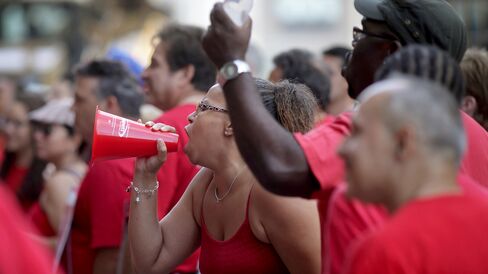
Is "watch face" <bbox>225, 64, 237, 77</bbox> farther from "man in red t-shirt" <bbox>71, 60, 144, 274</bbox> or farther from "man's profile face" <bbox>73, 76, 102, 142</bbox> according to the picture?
"man's profile face" <bbox>73, 76, 102, 142</bbox>

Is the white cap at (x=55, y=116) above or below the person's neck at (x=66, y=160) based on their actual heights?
above

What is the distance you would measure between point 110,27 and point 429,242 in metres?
23.8

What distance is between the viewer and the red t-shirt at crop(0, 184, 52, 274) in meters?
2.18

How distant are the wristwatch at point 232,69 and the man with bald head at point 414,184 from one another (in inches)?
20.7

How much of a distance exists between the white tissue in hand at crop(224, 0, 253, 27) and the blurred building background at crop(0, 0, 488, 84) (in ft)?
49.7

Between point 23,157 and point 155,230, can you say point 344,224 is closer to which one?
point 155,230

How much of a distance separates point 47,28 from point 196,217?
20.5m

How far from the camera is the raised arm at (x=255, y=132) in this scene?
2.96 metres

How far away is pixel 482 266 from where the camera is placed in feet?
8.23

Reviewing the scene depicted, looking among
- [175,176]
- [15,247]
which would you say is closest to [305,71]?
[175,176]

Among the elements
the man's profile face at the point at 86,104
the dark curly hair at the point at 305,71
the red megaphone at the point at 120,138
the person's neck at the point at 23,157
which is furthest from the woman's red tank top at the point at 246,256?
the person's neck at the point at 23,157

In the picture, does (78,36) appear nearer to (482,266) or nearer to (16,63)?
(16,63)

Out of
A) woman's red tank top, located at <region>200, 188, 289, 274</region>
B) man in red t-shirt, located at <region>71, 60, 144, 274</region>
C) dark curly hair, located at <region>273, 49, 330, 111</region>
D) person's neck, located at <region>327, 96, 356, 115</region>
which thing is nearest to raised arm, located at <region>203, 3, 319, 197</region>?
woman's red tank top, located at <region>200, 188, 289, 274</region>

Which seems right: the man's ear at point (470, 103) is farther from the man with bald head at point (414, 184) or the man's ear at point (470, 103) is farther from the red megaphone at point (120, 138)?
the man with bald head at point (414, 184)
